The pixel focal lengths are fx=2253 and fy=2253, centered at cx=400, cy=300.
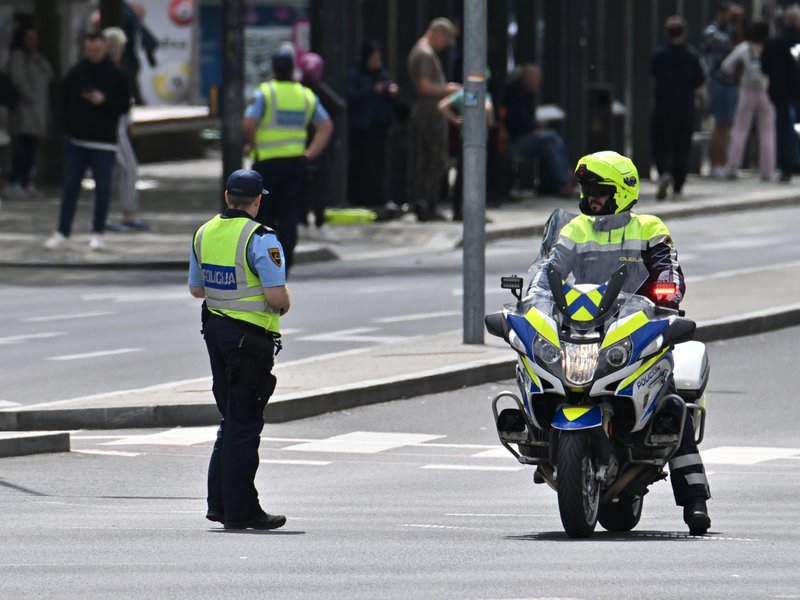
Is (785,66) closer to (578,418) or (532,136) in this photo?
(532,136)

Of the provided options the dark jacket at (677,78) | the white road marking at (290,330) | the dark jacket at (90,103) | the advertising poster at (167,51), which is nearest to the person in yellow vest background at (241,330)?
the white road marking at (290,330)

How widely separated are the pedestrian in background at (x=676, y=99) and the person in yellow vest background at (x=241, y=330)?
18.1 meters

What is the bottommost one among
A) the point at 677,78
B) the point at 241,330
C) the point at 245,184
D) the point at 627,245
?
the point at 677,78

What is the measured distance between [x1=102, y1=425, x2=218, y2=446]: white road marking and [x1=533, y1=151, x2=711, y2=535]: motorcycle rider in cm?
353

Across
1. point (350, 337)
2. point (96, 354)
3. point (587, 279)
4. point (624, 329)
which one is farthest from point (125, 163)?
point (624, 329)

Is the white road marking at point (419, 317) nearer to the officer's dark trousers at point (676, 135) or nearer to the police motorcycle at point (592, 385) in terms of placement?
the police motorcycle at point (592, 385)

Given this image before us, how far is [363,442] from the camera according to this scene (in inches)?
462

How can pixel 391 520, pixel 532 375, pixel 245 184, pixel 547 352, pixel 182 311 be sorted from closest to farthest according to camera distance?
pixel 547 352 → pixel 532 375 → pixel 245 184 → pixel 391 520 → pixel 182 311

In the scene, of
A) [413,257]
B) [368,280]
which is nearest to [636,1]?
[413,257]

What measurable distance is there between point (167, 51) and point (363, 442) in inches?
870

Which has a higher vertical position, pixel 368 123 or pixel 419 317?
pixel 368 123

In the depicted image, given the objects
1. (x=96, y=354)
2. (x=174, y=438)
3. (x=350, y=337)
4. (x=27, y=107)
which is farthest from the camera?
(x=27, y=107)

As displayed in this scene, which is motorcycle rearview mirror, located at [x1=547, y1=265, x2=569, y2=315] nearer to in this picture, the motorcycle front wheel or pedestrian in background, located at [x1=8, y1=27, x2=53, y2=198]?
the motorcycle front wheel

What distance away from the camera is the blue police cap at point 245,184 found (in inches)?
351
